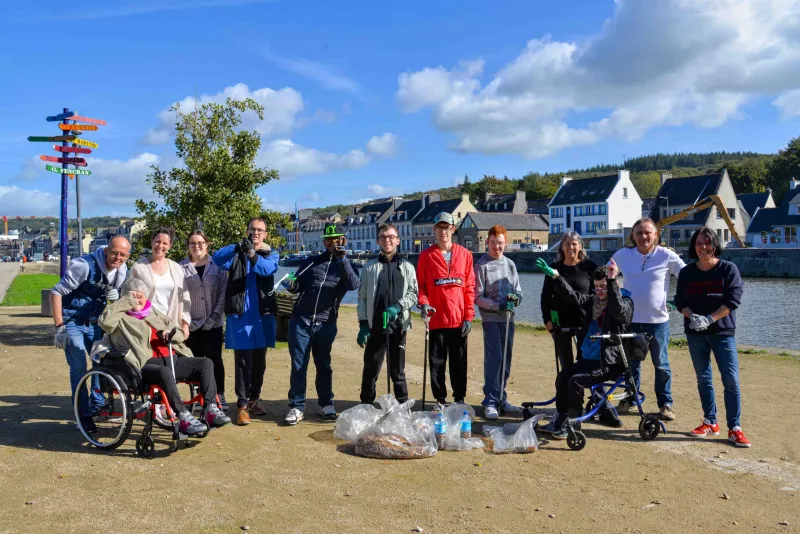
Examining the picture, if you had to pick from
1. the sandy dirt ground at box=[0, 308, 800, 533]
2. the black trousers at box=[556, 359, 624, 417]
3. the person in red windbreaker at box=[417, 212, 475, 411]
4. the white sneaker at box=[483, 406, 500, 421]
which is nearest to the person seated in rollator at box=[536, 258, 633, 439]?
the black trousers at box=[556, 359, 624, 417]

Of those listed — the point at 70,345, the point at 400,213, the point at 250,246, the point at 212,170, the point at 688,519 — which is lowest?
the point at 688,519

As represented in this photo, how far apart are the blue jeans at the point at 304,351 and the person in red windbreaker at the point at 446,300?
1051 mm

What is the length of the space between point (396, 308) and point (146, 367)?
2.32 metres

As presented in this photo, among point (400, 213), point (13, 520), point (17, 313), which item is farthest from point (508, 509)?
point (400, 213)

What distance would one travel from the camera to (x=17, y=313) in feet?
54.3

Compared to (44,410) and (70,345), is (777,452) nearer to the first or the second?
(70,345)

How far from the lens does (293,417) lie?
244 inches

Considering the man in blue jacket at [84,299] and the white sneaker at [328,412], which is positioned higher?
the man in blue jacket at [84,299]

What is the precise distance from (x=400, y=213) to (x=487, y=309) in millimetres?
93424

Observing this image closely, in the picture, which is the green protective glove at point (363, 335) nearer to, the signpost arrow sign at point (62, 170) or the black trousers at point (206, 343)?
the black trousers at point (206, 343)

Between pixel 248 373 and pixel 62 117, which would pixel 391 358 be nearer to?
pixel 248 373

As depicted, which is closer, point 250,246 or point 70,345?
point 70,345

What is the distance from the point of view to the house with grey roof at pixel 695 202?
217 feet

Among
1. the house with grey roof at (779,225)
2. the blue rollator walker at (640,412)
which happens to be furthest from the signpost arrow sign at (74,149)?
the house with grey roof at (779,225)
